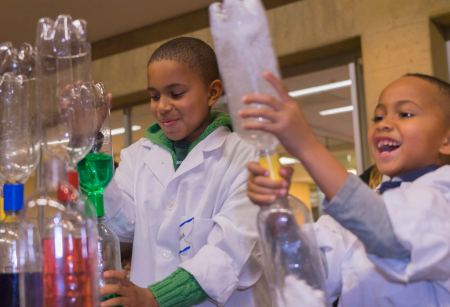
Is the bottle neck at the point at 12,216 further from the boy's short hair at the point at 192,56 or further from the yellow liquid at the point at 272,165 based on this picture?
the boy's short hair at the point at 192,56

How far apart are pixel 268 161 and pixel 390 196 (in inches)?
8.3

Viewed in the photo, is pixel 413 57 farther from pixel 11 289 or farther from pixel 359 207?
pixel 11 289

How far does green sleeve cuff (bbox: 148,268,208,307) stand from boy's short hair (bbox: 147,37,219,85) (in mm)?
546

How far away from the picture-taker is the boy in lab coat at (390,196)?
572 millimetres

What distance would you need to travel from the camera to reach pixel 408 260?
0.64m

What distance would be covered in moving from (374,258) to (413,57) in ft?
6.73

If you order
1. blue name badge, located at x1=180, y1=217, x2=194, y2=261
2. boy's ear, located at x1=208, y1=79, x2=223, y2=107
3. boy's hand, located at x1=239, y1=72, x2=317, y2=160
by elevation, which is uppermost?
boy's ear, located at x1=208, y1=79, x2=223, y2=107

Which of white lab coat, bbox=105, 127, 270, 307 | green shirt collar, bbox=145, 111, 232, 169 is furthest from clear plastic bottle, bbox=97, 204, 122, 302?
green shirt collar, bbox=145, 111, 232, 169

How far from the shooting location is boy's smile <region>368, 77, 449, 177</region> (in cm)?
83

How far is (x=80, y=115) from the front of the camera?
0.66 m

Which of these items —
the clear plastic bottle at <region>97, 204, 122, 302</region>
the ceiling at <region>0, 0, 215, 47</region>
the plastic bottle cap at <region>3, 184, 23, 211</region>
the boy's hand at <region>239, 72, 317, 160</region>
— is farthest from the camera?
the ceiling at <region>0, 0, 215, 47</region>

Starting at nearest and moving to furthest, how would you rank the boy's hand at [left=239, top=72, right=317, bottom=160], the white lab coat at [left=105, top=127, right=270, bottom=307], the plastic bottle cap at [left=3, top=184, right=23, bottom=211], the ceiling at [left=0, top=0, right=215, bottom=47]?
the boy's hand at [left=239, top=72, right=317, bottom=160] < the plastic bottle cap at [left=3, top=184, right=23, bottom=211] < the white lab coat at [left=105, top=127, right=270, bottom=307] < the ceiling at [left=0, top=0, right=215, bottom=47]

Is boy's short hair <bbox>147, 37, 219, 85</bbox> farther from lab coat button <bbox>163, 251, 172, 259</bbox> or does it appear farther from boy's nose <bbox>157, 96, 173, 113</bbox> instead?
lab coat button <bbox>163, 251, 172, 259</bbox>

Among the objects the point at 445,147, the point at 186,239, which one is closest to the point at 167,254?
the point at 186,239
